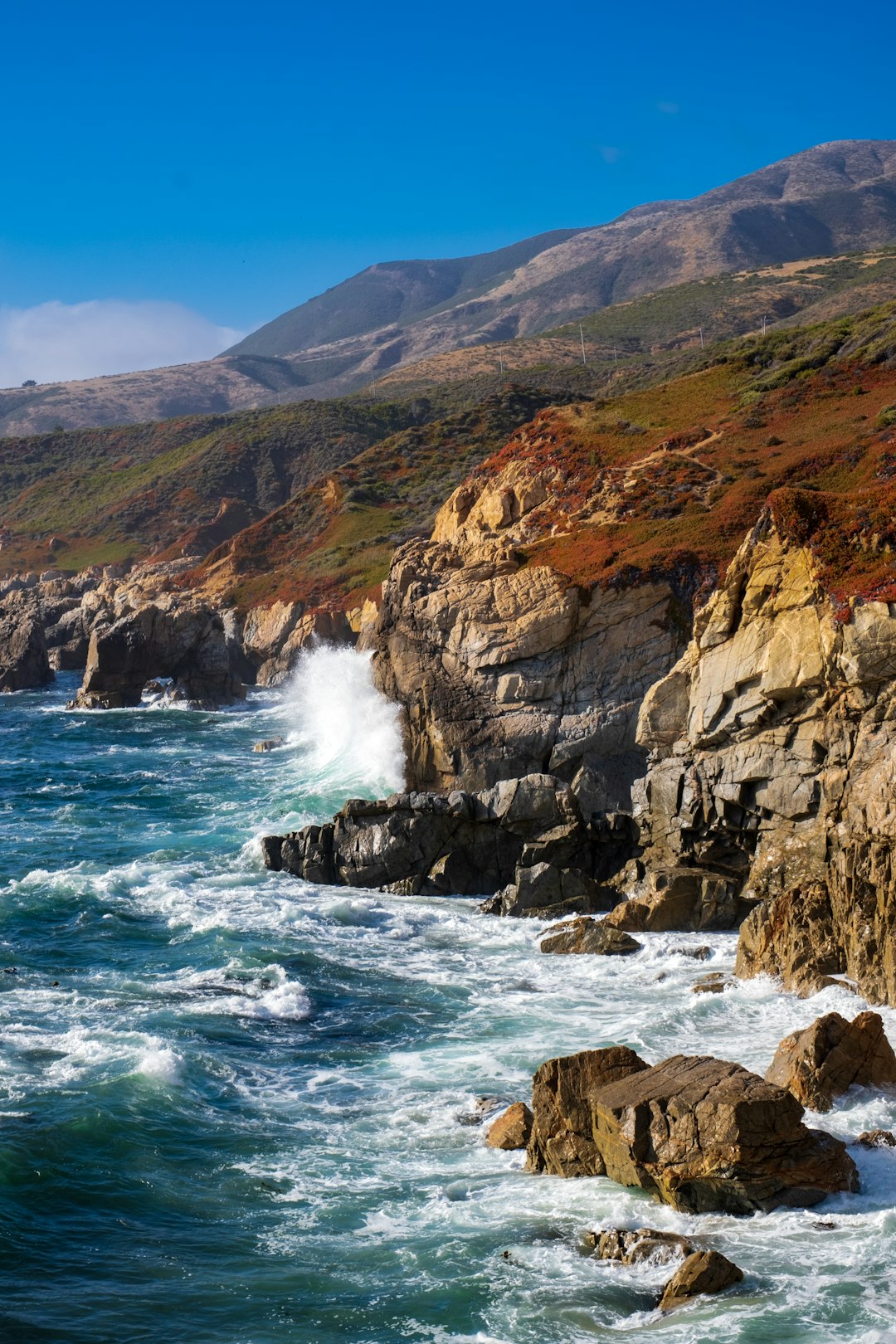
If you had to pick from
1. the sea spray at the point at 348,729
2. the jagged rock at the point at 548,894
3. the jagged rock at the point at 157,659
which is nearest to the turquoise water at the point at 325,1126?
the jagged rock at the point at 548,894

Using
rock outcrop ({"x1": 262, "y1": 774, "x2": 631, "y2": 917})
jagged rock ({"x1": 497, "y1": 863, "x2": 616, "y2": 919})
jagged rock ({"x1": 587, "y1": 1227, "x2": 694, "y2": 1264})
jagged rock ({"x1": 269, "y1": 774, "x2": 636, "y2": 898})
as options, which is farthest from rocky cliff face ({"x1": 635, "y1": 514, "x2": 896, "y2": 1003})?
jagged rock ({"x1": 587, "y1": 1227, "x2": 694, "y2": 1264})

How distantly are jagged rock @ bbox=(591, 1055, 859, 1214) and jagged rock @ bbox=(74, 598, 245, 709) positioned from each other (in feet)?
185

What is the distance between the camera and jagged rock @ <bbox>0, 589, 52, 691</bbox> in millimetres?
76562

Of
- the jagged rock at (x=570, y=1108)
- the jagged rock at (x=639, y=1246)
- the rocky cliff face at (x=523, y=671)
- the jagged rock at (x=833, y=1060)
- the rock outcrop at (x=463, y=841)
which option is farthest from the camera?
the rocky cliff face at (x=523, y=671)

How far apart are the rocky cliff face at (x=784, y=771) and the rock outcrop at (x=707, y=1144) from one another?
6381 millimetres

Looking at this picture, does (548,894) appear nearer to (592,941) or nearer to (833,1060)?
(592,941)

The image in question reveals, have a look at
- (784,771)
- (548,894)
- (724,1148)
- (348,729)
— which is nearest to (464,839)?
(548,894)

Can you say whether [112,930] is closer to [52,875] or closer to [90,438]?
[52,875]

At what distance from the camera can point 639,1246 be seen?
13562 millimetres

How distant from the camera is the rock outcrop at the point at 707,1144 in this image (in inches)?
556

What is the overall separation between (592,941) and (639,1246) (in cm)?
1175

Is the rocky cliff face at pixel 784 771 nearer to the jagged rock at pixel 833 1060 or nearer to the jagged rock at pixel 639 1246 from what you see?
the jagged rock at pixel 833 1060

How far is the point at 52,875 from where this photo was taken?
1286 inches

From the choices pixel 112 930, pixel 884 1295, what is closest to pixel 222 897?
pixel 112 930
